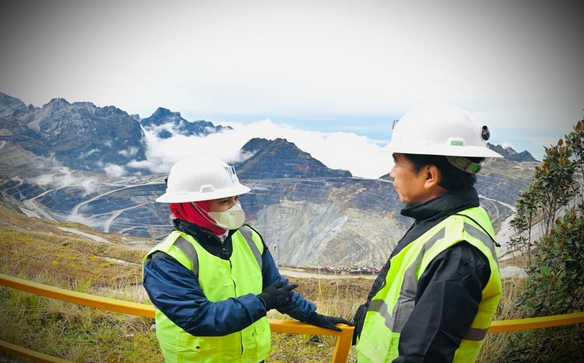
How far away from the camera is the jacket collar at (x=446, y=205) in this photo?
1496 millimetres

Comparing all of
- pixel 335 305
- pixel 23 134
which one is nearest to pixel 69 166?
pixel 23 134

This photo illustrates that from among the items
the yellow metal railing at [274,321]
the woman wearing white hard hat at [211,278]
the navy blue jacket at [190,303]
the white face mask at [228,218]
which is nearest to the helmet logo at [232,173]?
the woman wearing white hard hat at [211,278]

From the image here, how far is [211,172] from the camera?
2.09m

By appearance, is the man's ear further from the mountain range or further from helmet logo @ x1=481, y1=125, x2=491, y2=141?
the mountain range

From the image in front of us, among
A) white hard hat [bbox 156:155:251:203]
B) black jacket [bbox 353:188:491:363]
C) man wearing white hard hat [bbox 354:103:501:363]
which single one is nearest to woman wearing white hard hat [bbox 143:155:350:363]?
white hard hat [bbox 156:155:251:203]

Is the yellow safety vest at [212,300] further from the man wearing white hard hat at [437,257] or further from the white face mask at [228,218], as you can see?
the man wearing white hard hat at [437,257]

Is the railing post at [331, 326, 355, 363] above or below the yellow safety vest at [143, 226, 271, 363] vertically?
below

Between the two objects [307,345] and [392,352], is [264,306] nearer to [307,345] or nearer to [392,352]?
[392,352]

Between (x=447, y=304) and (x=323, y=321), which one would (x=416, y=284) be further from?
(x=323, y=321)

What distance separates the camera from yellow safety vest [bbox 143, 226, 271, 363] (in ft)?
6.12

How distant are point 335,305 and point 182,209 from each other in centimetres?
322

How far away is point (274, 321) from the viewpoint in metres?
2.30

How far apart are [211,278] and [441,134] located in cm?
118

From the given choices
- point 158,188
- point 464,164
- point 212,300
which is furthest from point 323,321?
point 158,188
